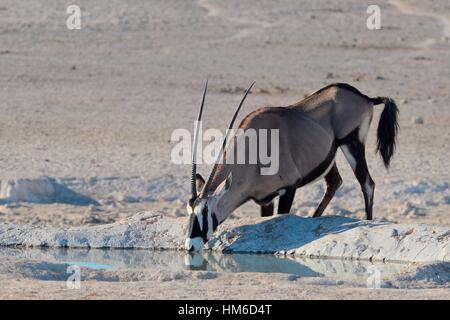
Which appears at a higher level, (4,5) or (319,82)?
(4,5)

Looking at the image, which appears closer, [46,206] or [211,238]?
[211,238]

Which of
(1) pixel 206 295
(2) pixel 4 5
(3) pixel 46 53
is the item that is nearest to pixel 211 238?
(1) pixel 206 295

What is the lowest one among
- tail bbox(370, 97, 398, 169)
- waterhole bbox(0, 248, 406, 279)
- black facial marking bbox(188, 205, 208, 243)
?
waterhole bbox(0, 248, 406, 279)

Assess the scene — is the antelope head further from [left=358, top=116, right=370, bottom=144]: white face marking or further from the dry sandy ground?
[left=358, top=116, right=370, bottom=144]: white face marking

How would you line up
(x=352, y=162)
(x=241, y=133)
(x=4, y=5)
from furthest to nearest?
1. (x=4, y=5)
2. (x=352, y=162)
3. (x=241, y=133)

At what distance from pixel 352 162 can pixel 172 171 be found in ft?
9.94

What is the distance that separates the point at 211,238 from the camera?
9523 mm

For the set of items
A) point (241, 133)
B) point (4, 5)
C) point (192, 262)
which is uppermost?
point (4, 5)

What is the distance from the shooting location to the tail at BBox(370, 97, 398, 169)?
11.2 m

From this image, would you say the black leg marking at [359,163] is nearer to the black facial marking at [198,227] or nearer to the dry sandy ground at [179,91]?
the dry sandy ground at [179,91]

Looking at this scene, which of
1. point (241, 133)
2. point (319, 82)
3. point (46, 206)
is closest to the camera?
point (241, 133)

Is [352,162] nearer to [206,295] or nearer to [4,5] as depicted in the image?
[206,295]

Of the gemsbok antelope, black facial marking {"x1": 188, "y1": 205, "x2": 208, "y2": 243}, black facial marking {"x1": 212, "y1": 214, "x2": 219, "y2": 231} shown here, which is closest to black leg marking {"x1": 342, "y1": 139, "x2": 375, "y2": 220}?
the gemsbok antelope

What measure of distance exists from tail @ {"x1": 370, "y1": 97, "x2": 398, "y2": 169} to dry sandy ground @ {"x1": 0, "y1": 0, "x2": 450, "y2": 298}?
70 centimetres
